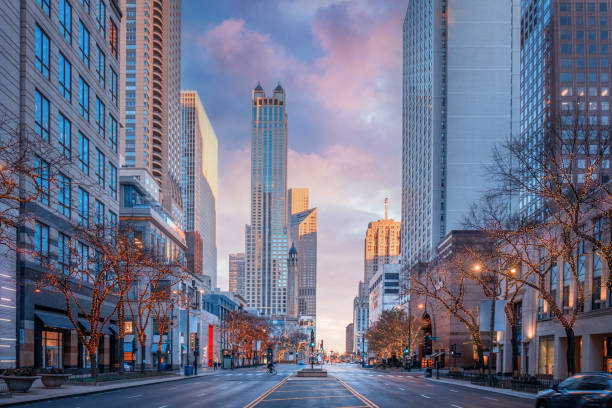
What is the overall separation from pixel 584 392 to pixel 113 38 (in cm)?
6565

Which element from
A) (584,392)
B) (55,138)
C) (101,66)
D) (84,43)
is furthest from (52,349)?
(584,392)

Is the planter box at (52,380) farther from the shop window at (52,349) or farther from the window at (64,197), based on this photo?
the window at (64,197)

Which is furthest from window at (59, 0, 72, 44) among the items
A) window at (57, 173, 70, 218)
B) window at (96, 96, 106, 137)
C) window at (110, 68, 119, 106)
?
window at (110, 68, 119, 106)

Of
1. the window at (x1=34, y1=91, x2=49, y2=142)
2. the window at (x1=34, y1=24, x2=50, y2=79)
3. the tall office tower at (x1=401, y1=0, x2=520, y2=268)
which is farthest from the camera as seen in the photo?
the tall office tower at (x1=401, y1=0, x2=520, y2=268)

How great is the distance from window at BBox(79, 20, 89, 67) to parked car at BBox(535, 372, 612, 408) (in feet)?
174

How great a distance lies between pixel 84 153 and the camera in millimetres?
60250

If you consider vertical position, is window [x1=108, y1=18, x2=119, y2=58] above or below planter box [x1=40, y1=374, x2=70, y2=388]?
above

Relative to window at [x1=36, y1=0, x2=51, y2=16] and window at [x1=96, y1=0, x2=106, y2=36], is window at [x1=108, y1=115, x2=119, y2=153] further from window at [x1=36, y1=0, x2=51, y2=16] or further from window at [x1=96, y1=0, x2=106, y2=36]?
window at [x1=36, y1=0, x2=51, y2=16]

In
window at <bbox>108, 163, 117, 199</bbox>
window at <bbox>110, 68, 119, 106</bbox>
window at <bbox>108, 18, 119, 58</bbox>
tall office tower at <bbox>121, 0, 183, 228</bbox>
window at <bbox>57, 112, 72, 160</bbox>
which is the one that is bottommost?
window at <bbox>108, 163, 117, 199</bbox>

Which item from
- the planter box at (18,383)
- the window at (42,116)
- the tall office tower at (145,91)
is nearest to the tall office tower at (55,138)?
the window at (42,116)

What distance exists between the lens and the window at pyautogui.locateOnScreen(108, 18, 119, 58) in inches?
2788

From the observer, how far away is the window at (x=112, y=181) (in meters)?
69.2

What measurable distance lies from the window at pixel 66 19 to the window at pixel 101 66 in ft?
27.6

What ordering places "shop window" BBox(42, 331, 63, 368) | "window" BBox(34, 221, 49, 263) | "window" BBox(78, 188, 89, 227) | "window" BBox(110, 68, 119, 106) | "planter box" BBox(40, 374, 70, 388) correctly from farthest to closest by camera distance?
"window" BBox(110, 68, 119, 106)
"window" BBox(78, 188, 89, 227)
"shop window" BBox(42, 331, 63, 368)
"window" BBox(34, 221, 49, 263)
"planter box" BBox(40, 374, 70, 388)
